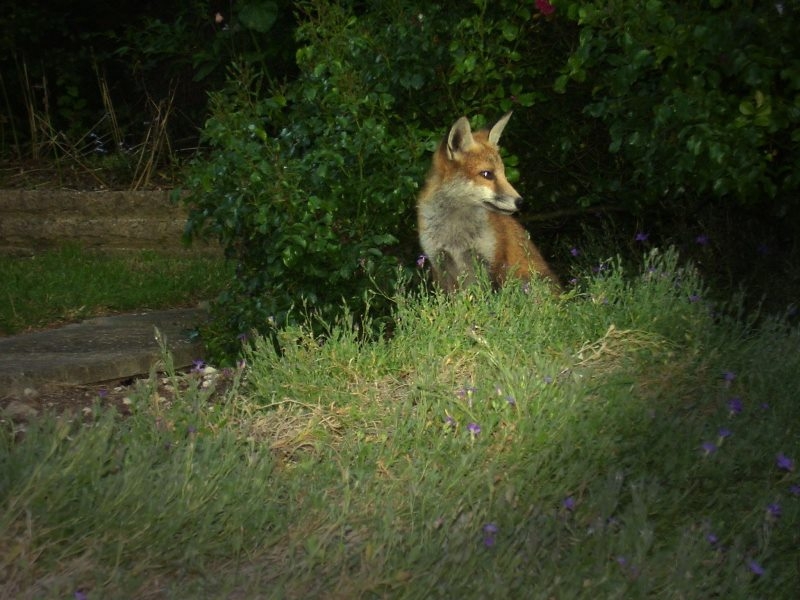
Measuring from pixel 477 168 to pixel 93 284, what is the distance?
3.73 metres

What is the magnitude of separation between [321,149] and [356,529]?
3.35m

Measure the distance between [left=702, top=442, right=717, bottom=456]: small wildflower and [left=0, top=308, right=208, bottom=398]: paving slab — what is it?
9.98 feet

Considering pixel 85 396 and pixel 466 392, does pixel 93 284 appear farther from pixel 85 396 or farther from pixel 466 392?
pixel 466 392

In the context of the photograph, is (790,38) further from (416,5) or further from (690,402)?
(416,5)

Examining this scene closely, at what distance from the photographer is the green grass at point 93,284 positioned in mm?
8438

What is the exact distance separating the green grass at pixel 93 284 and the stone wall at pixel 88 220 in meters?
0.27

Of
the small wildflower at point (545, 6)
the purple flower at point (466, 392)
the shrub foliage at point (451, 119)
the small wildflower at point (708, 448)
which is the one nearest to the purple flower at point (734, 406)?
the small wildflower at point (708, 448)

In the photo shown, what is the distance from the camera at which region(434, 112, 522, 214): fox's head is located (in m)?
6.99

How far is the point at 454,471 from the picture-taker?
175 inches

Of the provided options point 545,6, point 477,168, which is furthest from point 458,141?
point 545,6

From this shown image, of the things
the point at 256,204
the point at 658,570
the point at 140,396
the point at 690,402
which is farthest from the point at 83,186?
the point at 658,570

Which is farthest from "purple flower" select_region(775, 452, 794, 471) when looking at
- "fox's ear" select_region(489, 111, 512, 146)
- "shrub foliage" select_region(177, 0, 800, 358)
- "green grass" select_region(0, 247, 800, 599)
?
"fox's ear" select_region(489, 111, 512, 146)

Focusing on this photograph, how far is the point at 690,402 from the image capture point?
16.6 feet

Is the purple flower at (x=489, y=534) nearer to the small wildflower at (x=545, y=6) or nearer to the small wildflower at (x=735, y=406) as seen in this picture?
the small wildflower at (x=735, y=406)
